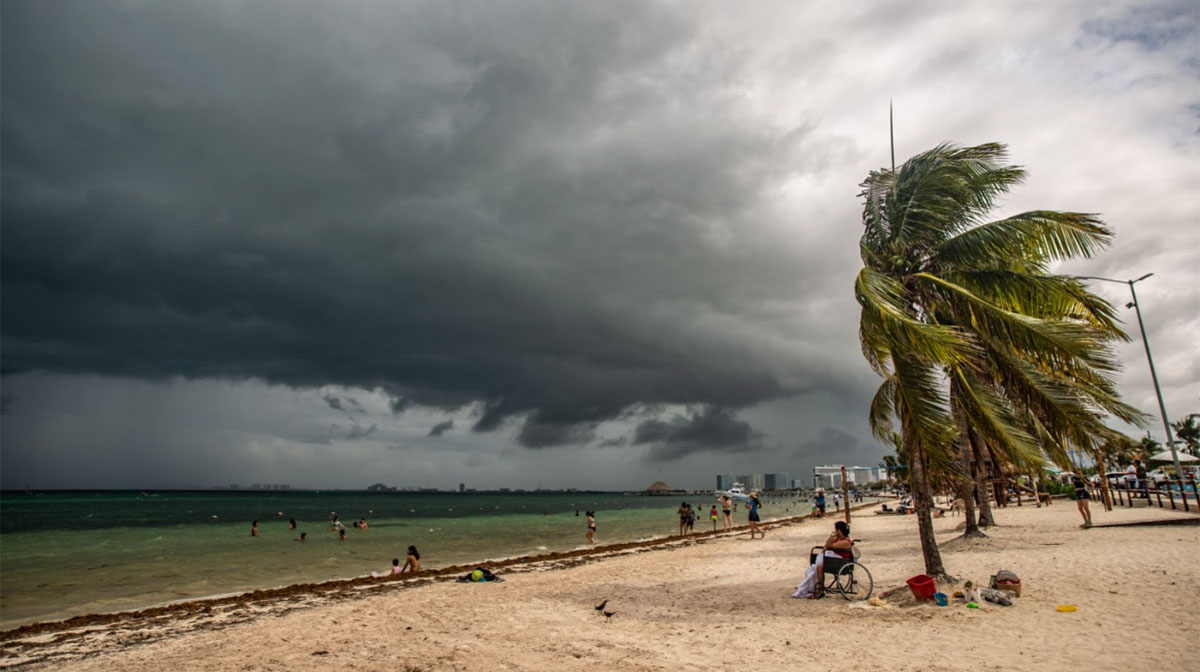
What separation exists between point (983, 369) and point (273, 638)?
1323 centimetres

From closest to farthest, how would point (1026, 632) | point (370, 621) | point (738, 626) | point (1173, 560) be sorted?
point (1026, 632) → point (738, 626) → point (370, 621) → point (1173, 560)

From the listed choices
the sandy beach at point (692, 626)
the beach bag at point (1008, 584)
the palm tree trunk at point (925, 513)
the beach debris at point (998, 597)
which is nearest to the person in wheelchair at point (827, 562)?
the sandy beach at point (692, 626)

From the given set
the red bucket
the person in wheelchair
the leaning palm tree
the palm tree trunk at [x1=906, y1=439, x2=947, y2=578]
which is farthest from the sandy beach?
the leaning palm tree

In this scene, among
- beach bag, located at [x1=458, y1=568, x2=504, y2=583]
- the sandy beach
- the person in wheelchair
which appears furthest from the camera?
beach bag, located at [x1=458, y1=568, x2=504, y2=583]

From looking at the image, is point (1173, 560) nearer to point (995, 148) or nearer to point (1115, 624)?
point (1115, 624)

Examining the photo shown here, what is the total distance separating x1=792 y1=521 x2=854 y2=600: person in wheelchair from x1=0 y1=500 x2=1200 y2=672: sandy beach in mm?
330

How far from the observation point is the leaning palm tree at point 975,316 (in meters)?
8.35

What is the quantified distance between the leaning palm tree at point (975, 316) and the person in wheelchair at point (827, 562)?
1383 millimetres

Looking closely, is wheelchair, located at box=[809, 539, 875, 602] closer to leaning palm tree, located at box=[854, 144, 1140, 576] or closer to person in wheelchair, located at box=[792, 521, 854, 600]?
person in wheelchair, located at box=[792, 521, 854, 600]

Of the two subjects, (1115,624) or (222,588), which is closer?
(1115,624)

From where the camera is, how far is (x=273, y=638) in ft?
30.1

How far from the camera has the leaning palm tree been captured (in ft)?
27.4

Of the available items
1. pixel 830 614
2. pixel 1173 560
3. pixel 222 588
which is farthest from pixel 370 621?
pixel 1173 560

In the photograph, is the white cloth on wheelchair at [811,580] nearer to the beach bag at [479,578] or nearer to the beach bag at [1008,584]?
the beach bag at [1008,584]
